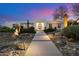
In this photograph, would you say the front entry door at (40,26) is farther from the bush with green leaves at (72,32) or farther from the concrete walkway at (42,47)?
the bush with green leaves at (72,32)

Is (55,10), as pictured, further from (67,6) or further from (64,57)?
A: (64,57)

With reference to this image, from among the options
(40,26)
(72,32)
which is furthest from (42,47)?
(72,32)

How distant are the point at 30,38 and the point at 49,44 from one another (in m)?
0.31

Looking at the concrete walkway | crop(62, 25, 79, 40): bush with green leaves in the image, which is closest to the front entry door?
the concrete walkway

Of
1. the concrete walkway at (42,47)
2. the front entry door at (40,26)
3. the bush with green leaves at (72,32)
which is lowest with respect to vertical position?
the concrete walkway at (42,47)

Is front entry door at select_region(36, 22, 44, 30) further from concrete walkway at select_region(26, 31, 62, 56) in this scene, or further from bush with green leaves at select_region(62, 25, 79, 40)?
bush with green leaves at select_region(62, 25, 79, 40)

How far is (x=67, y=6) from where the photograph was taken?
4.65 meters

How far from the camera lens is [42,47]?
466 centimetres

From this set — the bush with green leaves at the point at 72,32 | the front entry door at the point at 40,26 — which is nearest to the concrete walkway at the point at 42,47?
the front entry door at the point at 40,26

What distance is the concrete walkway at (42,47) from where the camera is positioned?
465 cm

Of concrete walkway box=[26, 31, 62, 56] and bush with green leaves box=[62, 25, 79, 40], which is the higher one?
bush with green leaves box=[62, 25, 79, 40]

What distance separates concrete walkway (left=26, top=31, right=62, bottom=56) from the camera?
4648 mm

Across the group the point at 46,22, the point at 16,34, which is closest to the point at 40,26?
the point at 46,22

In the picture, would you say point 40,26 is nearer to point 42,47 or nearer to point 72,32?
point 42,47
